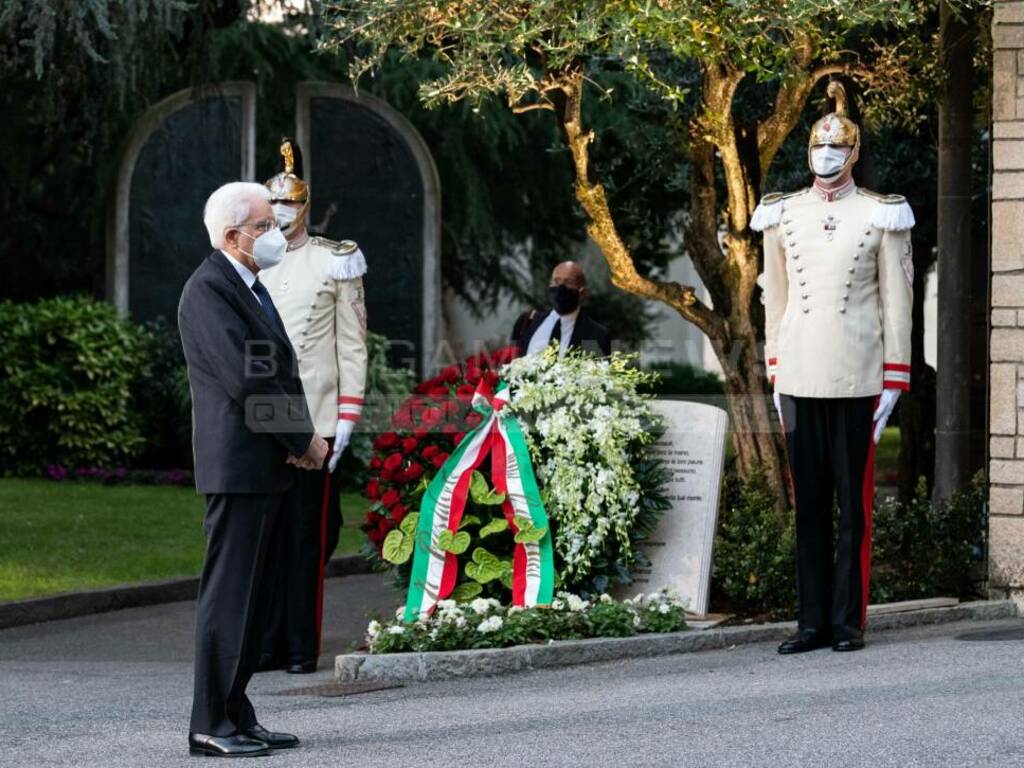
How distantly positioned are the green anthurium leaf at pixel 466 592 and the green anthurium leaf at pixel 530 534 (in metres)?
0.30

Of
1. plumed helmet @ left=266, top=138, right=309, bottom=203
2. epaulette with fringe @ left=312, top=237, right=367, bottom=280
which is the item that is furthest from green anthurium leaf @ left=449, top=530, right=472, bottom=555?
plumed helmet @ left=266, top=138, right=309, bottom=203

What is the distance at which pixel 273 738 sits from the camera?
21.7ft

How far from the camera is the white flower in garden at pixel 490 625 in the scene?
8664 mm

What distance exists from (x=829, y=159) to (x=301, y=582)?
3.08 metres

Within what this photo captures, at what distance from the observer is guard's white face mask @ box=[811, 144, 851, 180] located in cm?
871

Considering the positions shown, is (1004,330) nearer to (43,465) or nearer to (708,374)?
(43,465)

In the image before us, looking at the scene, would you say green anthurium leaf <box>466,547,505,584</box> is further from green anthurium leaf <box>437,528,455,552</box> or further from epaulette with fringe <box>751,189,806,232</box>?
epaulette with fringe <box>751,189,806,232</box>

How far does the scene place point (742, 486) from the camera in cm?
1029

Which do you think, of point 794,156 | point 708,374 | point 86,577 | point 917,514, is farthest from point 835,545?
point 708,374

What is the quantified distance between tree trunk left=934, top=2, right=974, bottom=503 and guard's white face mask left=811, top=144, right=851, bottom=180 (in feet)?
8.50

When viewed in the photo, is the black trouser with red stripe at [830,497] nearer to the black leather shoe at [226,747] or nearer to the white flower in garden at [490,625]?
the white flower in garden at [490,625]

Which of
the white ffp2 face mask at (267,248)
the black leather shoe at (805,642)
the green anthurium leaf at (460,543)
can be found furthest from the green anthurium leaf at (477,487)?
the white ffp2 face mask at (267,248)

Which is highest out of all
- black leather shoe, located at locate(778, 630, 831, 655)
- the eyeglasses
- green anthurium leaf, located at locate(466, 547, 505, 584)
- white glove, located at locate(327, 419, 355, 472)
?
the eyeglasses

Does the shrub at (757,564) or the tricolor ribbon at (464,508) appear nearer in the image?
the tricolor ribbon at (464,508)
